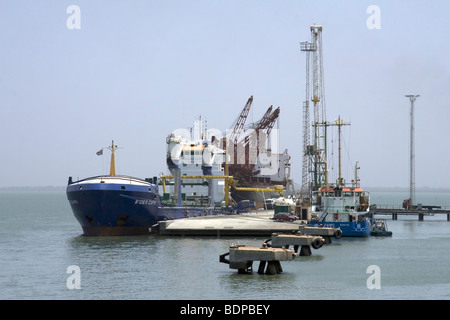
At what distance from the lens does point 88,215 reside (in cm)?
8112

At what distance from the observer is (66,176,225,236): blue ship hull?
79500 mm

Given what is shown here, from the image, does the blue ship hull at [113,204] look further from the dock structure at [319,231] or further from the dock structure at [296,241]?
the dock structure at [296,241]

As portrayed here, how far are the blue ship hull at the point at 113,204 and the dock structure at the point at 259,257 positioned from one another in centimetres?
2909

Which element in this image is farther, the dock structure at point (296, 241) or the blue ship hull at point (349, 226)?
the blue ship hull at point (349, 226)

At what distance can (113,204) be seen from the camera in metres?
79.9

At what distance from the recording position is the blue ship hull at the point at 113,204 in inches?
3130

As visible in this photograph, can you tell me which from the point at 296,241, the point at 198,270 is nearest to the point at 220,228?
the point at 296,241

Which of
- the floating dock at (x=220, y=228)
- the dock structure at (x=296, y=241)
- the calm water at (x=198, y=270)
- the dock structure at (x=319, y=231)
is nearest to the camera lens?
the calm water at (x=198, y=270)

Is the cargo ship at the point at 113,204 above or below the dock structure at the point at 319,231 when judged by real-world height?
above

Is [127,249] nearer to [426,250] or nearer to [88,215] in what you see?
[88,215]

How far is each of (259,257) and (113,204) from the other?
3111cm

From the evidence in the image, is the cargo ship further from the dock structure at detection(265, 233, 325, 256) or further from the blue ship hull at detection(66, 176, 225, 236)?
the dock structure at detection(265, 233, 325, 256)

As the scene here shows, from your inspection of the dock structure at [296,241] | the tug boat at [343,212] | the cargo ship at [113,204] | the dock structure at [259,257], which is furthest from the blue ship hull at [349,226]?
the dock structure at [259,257]
